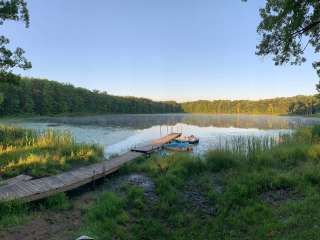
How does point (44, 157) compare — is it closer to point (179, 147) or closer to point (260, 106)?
point (179, 147)

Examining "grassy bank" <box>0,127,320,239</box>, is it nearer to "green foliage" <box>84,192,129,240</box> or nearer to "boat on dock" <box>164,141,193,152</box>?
"green foliage" <box>84,192,129,240</box>

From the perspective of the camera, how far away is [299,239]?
475 centimetres

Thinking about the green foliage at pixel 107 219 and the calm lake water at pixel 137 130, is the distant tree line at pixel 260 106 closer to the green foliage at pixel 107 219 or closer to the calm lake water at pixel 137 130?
the calm lake water at pixel 137 130

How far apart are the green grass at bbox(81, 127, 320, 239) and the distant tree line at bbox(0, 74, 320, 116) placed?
10190 millimetres

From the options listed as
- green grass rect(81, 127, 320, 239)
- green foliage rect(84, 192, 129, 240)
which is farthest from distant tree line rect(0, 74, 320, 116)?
green grass rect(81, 127, 320, 239)

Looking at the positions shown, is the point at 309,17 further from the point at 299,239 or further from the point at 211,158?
the point at 299,239

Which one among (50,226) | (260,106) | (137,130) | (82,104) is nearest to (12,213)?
(50,226)

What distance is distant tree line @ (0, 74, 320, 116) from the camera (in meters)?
63.9

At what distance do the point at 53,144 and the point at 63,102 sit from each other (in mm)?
67337

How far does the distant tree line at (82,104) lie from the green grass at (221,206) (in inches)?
401

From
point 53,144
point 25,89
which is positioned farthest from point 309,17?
point 25,89

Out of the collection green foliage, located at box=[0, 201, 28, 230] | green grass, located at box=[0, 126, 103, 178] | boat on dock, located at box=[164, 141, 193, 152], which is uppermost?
green grass, located at box=[0, 126, 103, 178]

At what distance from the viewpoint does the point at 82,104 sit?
90562mm

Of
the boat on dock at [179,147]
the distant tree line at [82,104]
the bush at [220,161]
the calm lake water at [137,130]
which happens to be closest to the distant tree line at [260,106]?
the distant tree line at [82,104]
